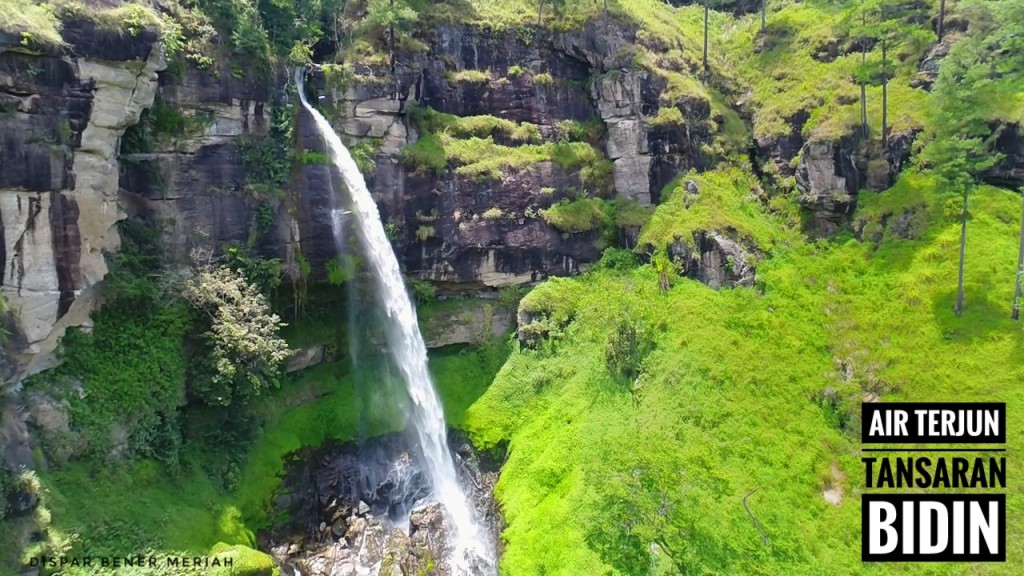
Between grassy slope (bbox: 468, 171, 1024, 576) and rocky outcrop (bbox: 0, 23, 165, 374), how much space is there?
13546 mm

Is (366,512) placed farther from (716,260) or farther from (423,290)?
(716,260)

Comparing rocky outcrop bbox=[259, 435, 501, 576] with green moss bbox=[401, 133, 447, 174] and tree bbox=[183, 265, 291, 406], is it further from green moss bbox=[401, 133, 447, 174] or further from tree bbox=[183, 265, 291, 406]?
green moss bbox=[401, 133, 447, 174]

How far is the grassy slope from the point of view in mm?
16016

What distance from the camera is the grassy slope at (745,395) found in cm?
1602

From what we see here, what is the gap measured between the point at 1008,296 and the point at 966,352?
3.47 m

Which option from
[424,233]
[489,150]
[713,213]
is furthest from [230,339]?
[713,213]

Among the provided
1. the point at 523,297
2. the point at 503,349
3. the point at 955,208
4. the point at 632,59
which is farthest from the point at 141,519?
the point at 955,208

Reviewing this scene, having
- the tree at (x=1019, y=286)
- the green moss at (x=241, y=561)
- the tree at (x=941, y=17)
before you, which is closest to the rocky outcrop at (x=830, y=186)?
the tree at (x=1019, y=286)

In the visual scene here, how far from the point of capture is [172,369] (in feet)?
56.6

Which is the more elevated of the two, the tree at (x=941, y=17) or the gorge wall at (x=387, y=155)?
the tree at (x=941, y=17)

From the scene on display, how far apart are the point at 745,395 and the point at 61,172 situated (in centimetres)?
2159

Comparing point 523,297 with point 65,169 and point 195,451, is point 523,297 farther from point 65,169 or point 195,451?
point 65,169

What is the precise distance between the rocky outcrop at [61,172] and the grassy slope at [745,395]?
13.5 meters

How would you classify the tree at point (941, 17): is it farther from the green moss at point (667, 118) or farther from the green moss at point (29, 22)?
the green moss at point (29, 22)
